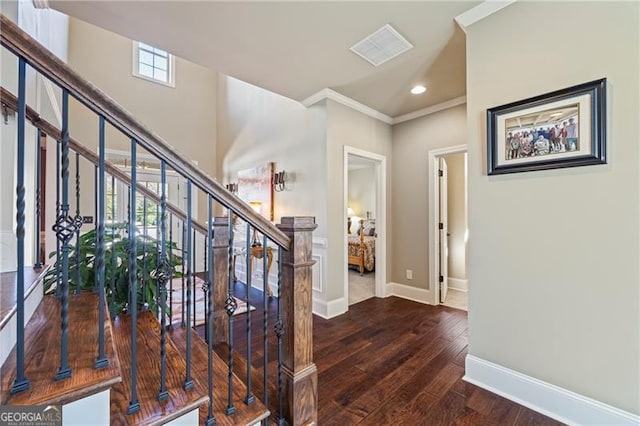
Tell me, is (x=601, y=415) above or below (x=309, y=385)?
below

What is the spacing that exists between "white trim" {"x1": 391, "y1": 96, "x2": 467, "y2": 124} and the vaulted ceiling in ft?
0.82

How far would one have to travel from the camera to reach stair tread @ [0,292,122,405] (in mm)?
739

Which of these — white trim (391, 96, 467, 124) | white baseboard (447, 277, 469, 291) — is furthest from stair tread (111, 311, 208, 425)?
white baseboard (447, 277, 469, 291)

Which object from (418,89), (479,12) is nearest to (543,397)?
(479,12)

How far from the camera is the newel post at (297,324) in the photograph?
1.29m

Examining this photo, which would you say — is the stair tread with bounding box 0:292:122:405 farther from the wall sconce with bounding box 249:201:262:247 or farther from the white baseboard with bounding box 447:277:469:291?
the white baseboard with bounding box 447:277:469:291

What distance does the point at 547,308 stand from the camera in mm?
1613

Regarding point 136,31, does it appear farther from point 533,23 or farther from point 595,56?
point 595,56

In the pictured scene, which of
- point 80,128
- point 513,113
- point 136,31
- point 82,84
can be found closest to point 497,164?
point 513,113

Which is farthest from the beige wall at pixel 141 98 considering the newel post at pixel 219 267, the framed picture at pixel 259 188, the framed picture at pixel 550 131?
the framed picture at pixel 550 131

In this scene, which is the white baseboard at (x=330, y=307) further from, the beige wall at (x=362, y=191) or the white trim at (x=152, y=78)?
the white trim at (x=152, y=78)

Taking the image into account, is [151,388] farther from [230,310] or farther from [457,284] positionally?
[457,284]

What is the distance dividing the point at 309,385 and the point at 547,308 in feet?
4.78

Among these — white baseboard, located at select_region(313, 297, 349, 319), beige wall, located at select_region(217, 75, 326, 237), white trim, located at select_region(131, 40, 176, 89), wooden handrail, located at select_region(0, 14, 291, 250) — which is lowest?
white baseboard, located at select_region(313, 297, 349, 319)
